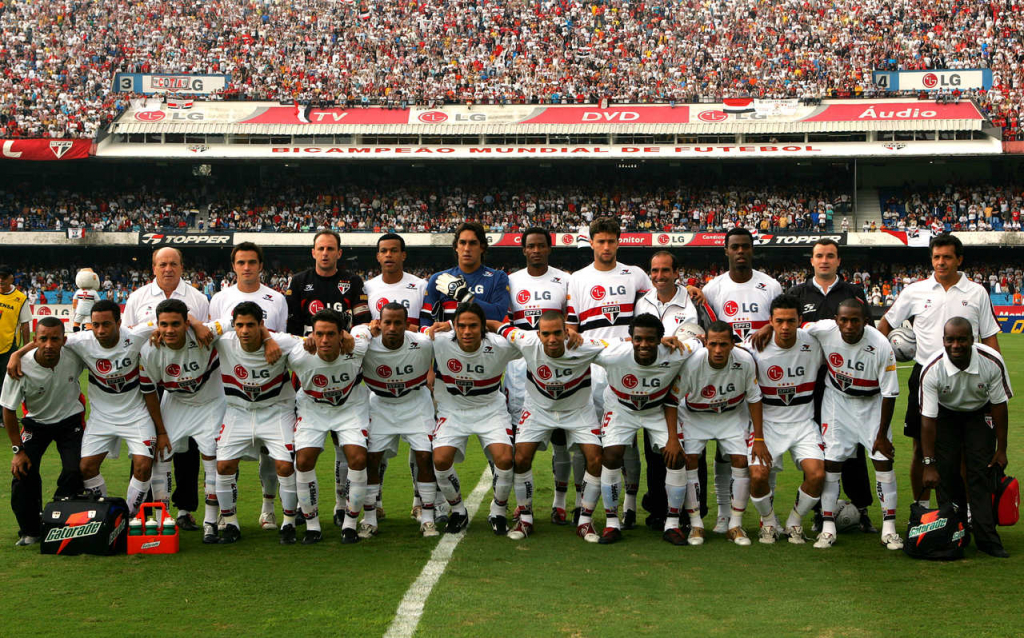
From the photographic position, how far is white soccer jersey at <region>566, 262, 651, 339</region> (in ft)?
26.0

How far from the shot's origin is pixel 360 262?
144 ft

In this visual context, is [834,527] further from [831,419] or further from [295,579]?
[295,579]

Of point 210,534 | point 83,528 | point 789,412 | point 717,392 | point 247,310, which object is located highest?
point 247,310

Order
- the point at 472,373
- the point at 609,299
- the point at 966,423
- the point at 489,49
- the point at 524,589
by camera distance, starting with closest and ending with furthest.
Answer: the point at 524,589 → the point at 966,423 → the point at 472,373 → the point at 609,299 → the point at 489,49

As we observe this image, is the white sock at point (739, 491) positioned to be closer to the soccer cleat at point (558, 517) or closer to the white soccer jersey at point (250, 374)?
the soccer cleat at point (558, 517)

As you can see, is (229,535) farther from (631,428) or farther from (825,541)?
(825,541)

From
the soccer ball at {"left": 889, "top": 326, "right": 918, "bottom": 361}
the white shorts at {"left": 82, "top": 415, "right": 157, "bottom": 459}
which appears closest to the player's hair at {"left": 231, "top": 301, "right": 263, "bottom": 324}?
the white shorts at {"left": 82, "top": 415, "right": 157, "bottom": 459}

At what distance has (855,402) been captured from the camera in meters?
7.20

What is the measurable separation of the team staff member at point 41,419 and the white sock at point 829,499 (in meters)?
5.55

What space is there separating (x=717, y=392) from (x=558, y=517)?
170 cm

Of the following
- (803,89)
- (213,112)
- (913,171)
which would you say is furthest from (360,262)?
(913,171)

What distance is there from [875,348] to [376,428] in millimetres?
3837

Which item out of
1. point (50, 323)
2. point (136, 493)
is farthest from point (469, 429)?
point (50, 323)

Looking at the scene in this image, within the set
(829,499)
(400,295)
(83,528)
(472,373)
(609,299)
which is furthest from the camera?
(400,295)
